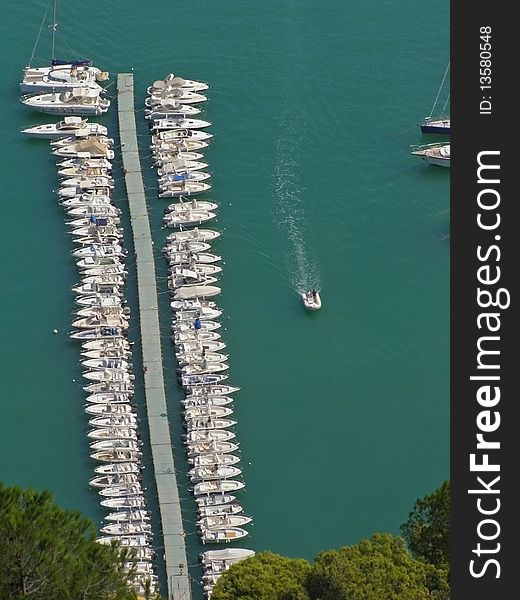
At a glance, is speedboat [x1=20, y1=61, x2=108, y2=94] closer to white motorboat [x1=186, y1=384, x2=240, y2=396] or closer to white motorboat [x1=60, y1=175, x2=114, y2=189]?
white motorboat [x1=60, y1=175, x2=114, y2=189]

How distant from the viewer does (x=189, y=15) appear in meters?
132

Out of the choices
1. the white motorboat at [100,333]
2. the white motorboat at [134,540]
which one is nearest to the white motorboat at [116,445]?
the white motorboat at [134,540]

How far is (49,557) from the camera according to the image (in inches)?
2645

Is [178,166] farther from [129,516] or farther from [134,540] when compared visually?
[134,540]

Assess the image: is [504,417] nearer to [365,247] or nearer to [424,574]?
[424,574]

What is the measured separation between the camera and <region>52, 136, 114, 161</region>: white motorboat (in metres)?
116

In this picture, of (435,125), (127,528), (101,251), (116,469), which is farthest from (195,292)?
(435,125)

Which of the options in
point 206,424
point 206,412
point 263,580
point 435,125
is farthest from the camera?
point 435,125

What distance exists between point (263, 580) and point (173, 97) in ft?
176

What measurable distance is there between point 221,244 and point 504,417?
5623 cm

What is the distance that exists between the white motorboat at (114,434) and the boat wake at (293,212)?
16.3 metres

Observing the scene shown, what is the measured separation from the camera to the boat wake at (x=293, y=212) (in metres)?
106

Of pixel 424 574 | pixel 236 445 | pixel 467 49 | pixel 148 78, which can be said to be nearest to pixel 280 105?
pixel 148 78

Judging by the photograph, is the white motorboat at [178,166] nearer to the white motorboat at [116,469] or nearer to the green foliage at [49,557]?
the white motorboat at [116,469]
